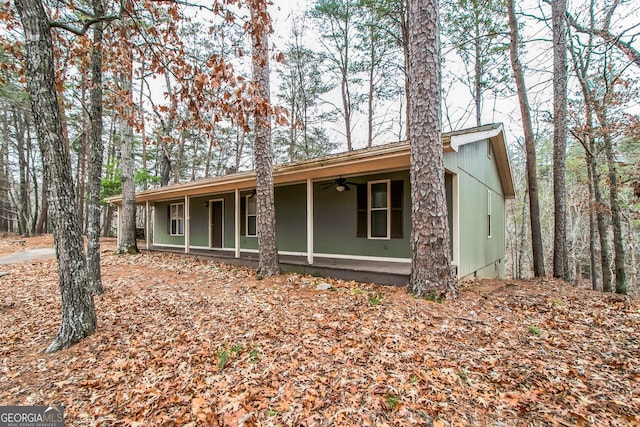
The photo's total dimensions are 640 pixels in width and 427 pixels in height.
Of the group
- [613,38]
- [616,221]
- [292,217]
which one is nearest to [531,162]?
[616,221]

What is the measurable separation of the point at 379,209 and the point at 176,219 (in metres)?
10.0

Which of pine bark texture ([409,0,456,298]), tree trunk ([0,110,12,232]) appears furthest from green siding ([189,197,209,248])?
tree trunk ([0,110,12,232])

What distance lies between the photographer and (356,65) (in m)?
14.4

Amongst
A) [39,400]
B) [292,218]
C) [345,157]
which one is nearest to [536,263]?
[345,157]

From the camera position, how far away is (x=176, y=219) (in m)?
13.3

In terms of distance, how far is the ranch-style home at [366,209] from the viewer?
6055 millimetres

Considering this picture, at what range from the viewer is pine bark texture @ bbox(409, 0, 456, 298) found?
14.6ft

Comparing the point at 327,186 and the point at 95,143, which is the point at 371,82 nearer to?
the point at 327,186

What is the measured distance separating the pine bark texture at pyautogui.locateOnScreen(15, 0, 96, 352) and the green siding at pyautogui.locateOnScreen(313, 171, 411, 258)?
5379 mm

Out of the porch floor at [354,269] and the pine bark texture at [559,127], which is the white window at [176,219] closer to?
the porch floor at [354,269]

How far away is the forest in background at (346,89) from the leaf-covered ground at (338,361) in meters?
2.83

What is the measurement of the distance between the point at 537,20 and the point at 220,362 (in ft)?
35.7

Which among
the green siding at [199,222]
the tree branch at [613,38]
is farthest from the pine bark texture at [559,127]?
the green siding at [199,222]

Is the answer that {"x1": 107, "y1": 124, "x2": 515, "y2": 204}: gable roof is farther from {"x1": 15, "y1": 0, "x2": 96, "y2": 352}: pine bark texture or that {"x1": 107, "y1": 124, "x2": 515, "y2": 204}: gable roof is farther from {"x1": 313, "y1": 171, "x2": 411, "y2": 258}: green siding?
{"x1": 15, "y1": 0, "x2": 96, "y2": 352}: pine bark texture
